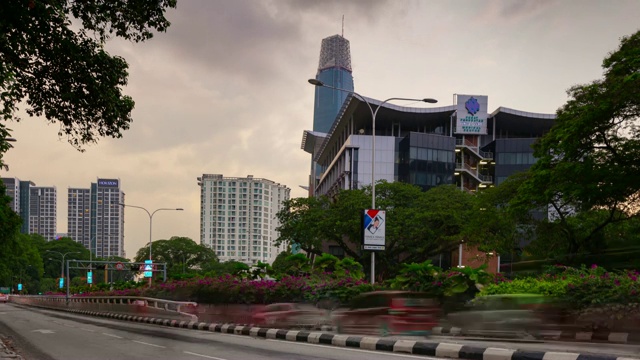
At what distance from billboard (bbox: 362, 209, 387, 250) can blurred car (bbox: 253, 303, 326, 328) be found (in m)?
4.21

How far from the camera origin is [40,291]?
132375 millimetres

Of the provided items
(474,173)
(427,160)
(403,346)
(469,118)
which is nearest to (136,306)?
(403,346)

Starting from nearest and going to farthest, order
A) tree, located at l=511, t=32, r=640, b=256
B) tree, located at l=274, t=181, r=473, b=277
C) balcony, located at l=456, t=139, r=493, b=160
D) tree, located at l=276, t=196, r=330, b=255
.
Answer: tree, located at l=511, t=32, r=640, b=256, tree, located at l=274, t=181, r=473, b=277, tree, located at l=276, t=196, r=330, b=255, balcony, located at l=456, t=139, r=493, b=160

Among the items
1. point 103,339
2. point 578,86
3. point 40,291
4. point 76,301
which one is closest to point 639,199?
point 578,86

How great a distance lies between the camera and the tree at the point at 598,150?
29219mm

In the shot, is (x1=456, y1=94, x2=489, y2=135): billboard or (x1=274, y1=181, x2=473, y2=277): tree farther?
(x1=456, y1=94, x2=489, y2=135): billboard

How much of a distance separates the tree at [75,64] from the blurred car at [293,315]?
882cm

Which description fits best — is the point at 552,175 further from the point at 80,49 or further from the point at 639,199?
the point at 80,49

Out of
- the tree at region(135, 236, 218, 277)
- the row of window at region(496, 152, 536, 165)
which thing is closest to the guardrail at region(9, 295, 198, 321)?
the tree at region(135, 236, 218, 277)

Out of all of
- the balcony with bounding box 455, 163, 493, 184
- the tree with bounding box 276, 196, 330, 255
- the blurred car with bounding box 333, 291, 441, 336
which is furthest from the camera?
the balcony with bounding box 455, 163, 493, 184

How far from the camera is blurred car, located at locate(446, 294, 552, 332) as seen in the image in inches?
541

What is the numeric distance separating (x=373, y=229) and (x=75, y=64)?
1363 centimetres

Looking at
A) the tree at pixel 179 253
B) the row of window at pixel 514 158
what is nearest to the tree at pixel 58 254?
the tree at pixel 179 253

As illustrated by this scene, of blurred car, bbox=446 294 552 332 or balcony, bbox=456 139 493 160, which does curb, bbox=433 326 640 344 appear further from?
balcony, bbox=456 139 493 160
